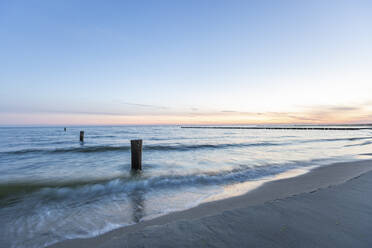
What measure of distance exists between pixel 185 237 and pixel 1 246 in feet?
10.1

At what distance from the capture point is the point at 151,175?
8.05 metres

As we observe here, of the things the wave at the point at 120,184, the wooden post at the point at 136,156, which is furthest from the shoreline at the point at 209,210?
the wooden post at the point at 136,156

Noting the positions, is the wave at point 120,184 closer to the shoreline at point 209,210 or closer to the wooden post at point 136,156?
the wooden post at point 136,156

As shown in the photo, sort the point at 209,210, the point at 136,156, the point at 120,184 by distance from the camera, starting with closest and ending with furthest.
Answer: the point at 209,210 < the point at 120,184 < the point at 136,156

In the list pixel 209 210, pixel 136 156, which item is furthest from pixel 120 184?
pixel 209 210

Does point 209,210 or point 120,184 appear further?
point 120,184

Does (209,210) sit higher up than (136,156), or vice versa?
(136,156)

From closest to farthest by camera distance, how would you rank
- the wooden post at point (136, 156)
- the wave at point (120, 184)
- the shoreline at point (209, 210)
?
the shoreline at point (209, 210), the wave at point (120, 184), the wooden post at point (136, 156)

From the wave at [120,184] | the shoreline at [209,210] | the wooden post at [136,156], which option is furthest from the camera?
the wooden post at [136,156]

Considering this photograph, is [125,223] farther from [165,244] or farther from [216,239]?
[216,239]

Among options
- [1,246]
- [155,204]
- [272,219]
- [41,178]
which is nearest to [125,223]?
[155,204]

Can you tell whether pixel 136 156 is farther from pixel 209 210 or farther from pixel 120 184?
pixel 209 210

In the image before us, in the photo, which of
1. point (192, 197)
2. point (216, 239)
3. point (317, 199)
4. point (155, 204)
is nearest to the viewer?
point (216, 239)

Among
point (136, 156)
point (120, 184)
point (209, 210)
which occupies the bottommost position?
point (120, 184)
